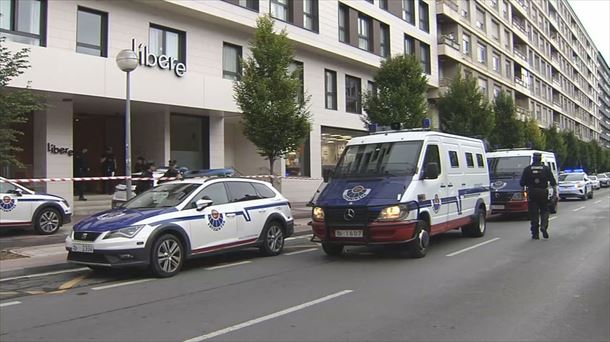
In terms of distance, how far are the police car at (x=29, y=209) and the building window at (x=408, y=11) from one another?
26701mm

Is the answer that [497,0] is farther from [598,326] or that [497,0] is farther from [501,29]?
[598,326]

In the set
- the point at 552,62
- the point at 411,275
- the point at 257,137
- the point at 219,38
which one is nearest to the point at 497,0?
the point at 552,62

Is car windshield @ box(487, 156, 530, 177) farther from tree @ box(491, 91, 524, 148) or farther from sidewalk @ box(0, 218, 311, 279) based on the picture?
tree @ box(491, 91, 524, 148)

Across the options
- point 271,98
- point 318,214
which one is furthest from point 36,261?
point 271,98

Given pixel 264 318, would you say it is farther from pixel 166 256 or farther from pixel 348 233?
pixel 348 233

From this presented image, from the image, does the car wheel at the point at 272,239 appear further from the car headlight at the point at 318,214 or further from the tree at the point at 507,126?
the tree at the point at 507,126

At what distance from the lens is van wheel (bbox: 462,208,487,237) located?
1290 cm

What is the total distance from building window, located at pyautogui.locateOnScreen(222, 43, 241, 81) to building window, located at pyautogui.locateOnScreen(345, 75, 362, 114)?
27.1ft

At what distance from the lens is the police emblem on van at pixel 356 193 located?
970 cm

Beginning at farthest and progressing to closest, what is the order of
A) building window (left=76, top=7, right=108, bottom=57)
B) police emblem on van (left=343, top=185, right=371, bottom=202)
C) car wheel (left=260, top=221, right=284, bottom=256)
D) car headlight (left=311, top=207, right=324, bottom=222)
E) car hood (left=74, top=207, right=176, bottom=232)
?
building window (left=76, top=7, right=108, bottom=57)
car wheel (left=260, top=221, right=284, bottom=256)
car headlight (left=311, top=207, right=324, bottom=222)
police emblem on van (left=343, top=185, right=371, bottom=202)
car hood (left=74, top=207, right=176, bottom=232)

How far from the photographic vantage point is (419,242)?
9781 mm

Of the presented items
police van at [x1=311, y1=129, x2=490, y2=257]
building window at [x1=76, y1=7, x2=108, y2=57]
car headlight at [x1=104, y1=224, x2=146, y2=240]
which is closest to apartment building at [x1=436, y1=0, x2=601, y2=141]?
building window at [x1=76, y1=7, x2=108, y2=57]

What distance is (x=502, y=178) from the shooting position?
58.9 ft

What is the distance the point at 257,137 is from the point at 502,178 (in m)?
8.16
